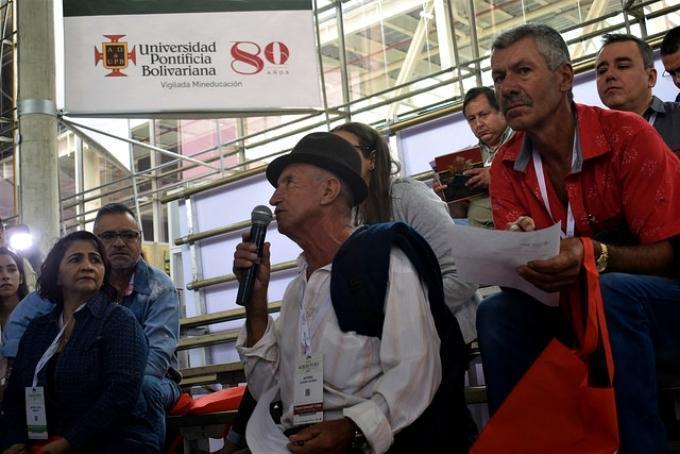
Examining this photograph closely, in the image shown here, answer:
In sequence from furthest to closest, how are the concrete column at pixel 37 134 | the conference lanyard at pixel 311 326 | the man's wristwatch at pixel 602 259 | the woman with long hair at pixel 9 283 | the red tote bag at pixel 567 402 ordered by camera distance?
the concrete column at pixel 37 134, the woman with long hair at pixel 9 283, the conference lanyard at pixel 311 326, the man's wristwatch at pixel 602 259, the red tote bag at pixel 567 402

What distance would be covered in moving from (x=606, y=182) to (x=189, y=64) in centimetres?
455

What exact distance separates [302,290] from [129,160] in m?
6.86

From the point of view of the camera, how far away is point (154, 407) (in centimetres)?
296

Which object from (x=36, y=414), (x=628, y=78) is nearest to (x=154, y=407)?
(x=36, y=414)

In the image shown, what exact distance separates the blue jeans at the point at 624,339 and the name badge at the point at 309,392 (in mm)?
407

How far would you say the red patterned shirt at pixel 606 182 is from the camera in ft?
5.94

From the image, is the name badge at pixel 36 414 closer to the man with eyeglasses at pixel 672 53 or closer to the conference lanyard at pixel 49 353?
the conference lanyard at pixel 49 353

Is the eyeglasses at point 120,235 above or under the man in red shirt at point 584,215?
above

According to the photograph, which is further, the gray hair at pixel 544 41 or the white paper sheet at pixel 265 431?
the gray hair at pixel 544 41

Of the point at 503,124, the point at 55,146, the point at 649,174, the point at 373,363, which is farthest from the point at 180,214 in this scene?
the point at 649,174

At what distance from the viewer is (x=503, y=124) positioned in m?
3.28

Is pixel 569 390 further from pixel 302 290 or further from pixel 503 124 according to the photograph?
pixel 503 124

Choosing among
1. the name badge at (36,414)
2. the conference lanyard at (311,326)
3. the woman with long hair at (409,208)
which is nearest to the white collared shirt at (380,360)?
the conference lanyard at (311,326)

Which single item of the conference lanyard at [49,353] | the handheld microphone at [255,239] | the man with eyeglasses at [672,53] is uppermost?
the man with eyeglasses at [672,53]
